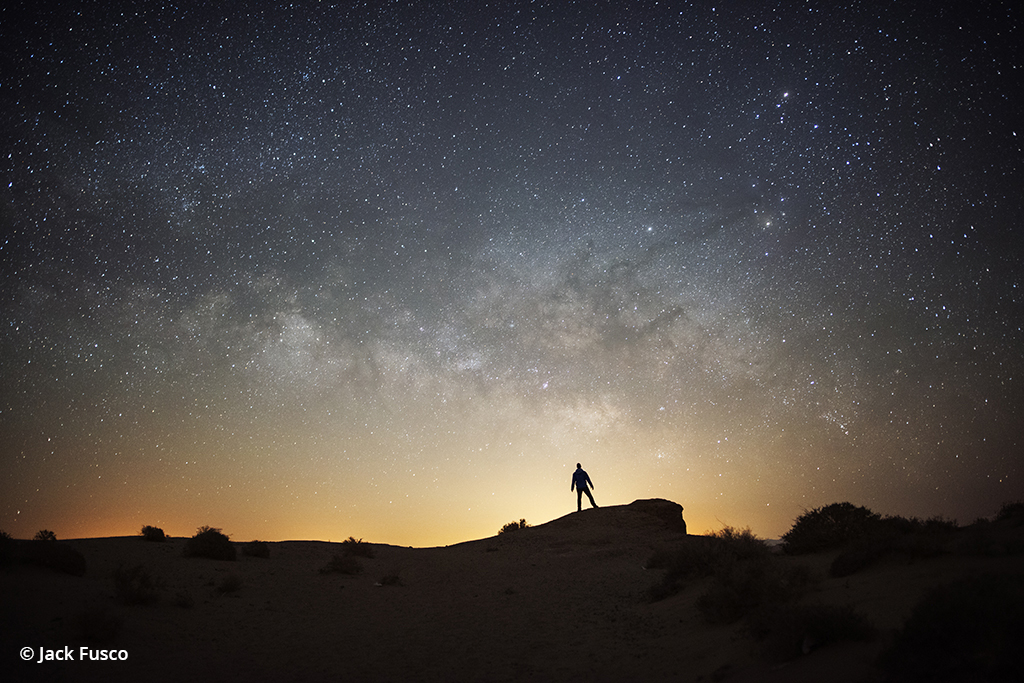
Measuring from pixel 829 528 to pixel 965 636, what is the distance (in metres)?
7.68

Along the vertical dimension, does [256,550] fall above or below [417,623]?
above

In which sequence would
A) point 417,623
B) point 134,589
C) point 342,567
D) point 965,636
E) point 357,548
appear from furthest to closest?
point 357,548 → point 342,567 → point 417,623 → point 134,589 → point 965,636

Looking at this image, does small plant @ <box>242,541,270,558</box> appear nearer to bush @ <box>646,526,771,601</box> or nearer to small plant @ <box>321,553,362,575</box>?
small plant @ <box>321,553,362,575</box>

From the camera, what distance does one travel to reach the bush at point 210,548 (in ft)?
56.6

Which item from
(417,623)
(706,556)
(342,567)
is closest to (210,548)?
(342,567)

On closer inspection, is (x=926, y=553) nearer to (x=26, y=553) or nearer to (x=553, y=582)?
(x=553, y=582)

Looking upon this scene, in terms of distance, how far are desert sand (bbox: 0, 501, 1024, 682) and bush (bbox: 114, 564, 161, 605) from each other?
177 mm

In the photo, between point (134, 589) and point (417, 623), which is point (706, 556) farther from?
point (134, 589)

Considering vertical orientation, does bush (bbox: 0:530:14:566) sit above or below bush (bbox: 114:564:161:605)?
above

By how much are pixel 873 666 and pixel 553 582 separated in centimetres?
1043

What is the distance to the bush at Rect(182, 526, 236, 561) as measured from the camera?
17.2 meters

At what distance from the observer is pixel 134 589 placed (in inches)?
433

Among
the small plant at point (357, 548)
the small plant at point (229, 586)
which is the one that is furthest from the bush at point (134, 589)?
the small plant at point (357, 548)

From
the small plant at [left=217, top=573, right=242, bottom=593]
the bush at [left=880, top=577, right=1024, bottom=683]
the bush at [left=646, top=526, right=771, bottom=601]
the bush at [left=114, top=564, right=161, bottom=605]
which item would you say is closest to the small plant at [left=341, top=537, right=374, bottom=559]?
the small plant at [left=217, top=573, right=242, bottom=593]
